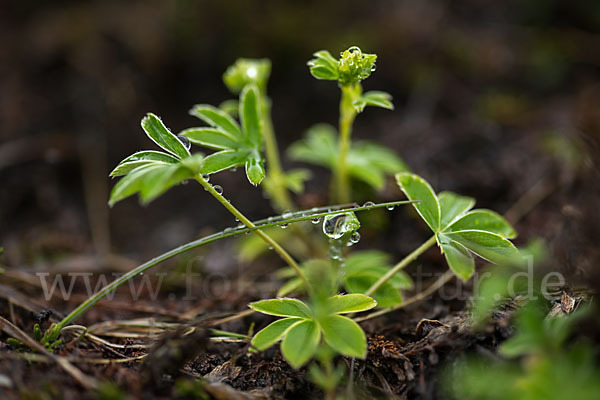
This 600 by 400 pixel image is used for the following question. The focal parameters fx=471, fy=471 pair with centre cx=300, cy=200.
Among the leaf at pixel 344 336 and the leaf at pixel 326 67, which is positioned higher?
the leaf at pixel 326 67

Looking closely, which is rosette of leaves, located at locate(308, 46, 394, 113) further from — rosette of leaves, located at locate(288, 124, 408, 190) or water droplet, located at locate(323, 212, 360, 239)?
rosette of leaves, located at locate(288, 124, 408, 190)

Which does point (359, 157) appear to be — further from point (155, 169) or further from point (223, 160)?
point (155, 169)

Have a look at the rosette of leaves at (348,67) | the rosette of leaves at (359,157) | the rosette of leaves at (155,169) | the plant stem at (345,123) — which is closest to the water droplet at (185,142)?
the rosette of leaves at (155,169)

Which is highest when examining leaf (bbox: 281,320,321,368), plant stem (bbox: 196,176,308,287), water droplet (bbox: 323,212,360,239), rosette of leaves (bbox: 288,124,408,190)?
plant stem (bbox: 196,176,308,287)

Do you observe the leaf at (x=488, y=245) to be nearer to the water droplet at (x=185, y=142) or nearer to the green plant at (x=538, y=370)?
the green plant at (x=538, y=370)

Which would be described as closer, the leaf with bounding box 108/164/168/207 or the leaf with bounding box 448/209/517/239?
the leaf with bounding box 108/164/168/207

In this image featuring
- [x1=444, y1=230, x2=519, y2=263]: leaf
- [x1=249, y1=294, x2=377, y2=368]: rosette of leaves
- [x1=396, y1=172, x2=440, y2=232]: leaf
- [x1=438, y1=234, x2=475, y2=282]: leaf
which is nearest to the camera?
[x1=249, y1=294, x2=377, y2=368]: rosette of leaves

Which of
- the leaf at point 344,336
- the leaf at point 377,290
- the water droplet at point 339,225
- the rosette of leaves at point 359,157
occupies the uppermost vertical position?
the water droplet at point 339,225

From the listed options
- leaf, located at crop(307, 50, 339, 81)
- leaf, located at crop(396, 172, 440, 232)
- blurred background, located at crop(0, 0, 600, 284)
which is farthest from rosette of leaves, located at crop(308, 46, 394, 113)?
blurred background, located at crop(0, 0, 600, 284)
